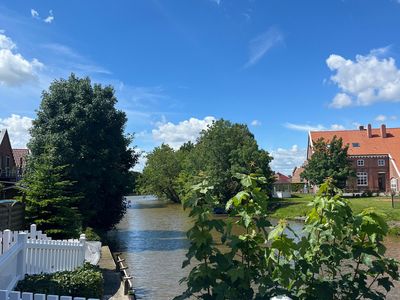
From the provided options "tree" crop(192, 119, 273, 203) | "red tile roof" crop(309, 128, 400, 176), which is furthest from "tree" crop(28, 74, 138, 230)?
"red tile roof" crop(309, 128, 400, 176)

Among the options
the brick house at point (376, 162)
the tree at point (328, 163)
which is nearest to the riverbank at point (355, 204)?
the tree at point (328, 163)

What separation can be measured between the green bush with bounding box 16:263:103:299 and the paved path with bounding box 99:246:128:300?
66.6 inches

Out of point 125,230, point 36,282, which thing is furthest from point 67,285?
point 125,230

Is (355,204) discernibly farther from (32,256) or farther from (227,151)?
(32,256)

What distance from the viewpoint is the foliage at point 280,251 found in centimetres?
373

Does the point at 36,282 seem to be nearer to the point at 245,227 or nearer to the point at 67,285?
the point at 67,285

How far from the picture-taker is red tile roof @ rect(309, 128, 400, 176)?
202 ft

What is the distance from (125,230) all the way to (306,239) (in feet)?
104

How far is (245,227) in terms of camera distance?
396cm

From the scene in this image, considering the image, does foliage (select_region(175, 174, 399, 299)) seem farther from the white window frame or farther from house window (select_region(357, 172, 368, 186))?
house window (select_region(357, 172, 368, 186))

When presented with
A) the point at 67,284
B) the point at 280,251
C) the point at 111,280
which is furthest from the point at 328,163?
the point at 280,251

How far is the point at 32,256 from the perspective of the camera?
896cm

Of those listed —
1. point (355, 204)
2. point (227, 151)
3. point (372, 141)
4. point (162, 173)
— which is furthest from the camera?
point (162, 173)

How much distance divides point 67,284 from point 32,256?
1.03m
